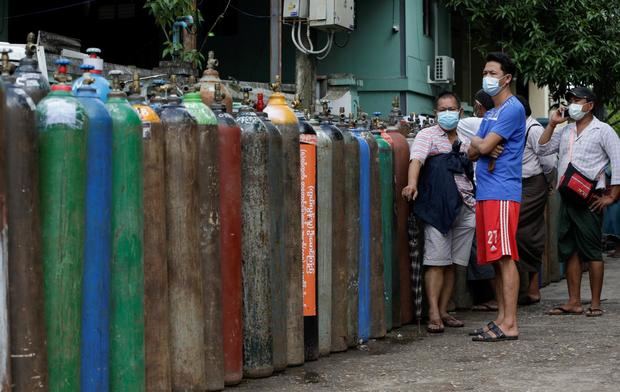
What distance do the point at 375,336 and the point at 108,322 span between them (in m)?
Answer: 3.07

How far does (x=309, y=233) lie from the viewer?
667 centimetres

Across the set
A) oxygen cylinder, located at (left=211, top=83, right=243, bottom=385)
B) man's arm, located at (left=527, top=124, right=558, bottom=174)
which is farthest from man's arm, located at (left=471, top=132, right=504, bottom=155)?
oxygen cylinder, located at (left=211, top=83, right=243, bottom=385)

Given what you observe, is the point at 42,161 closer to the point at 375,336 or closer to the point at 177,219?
the point at 177,219

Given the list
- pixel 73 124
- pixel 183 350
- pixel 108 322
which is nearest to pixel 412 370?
pixel 183 350

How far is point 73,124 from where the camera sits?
4699 millimetres

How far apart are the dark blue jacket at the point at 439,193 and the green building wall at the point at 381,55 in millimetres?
9442

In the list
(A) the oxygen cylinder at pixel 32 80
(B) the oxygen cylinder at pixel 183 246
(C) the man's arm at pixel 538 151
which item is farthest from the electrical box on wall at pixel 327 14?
(A) the oxygen cylinder at pixel 32 80

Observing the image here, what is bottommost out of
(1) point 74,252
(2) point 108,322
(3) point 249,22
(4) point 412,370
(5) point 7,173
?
(4) point 412,370

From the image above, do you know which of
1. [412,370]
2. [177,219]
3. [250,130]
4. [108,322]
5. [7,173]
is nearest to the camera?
[7,173]

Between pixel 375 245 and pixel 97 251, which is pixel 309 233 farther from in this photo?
pixel 97 251

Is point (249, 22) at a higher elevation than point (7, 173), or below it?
higher

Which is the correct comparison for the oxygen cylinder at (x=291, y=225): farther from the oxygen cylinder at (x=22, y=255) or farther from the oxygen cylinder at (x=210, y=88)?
the oxygen cylinder at (x=22, y=255)

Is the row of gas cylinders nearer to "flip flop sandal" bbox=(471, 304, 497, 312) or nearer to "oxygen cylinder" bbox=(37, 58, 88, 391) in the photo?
"oxygen cylinder" bbox=(37, 58, 88, 391)

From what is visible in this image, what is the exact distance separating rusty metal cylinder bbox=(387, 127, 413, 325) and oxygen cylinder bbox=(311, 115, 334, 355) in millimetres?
1342
